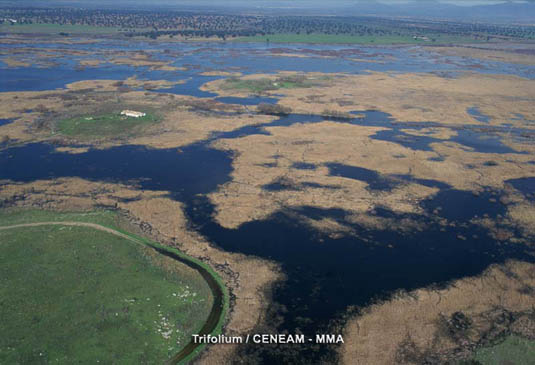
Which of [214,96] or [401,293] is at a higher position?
[214,96]

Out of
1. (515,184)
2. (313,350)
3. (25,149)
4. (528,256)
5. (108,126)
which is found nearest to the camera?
(313,350)

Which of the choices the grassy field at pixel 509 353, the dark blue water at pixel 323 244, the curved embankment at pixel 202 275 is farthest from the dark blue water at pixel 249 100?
the grassy field at pixel 509 353

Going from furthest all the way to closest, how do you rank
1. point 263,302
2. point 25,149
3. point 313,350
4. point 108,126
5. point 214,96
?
point 214,96 → point 108,126 → point 25,149 → point 263,302 → point 313,350

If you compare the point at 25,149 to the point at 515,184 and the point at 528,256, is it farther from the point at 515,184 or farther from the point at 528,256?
the point at 515,184

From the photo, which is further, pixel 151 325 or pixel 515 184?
pixel 515 184

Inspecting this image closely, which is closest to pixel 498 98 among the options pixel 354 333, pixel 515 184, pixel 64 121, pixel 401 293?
pixel 515 184

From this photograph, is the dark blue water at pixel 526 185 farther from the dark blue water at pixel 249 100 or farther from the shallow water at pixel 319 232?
the dark blue water at pixel 249 100

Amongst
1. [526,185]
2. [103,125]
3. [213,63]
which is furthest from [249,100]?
[526,185]
